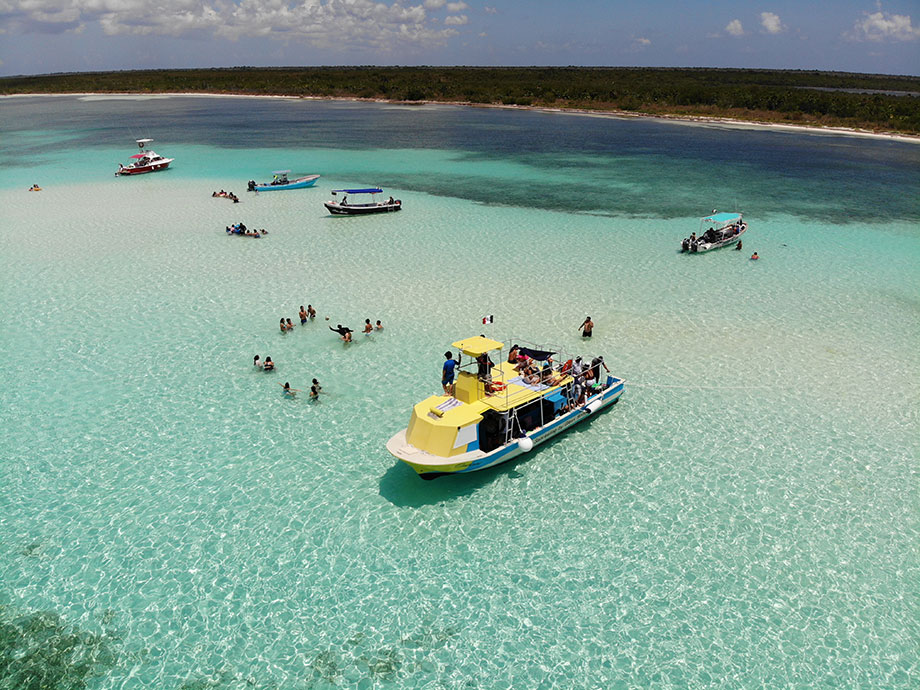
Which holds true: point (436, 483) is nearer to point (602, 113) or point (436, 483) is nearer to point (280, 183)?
point (280, 183)

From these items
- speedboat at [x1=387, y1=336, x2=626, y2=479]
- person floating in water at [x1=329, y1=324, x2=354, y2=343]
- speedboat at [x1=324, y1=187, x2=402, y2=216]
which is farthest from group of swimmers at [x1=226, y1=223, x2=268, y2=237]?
speedboat at [x1=387, y1=336, x2=626, y2=479]

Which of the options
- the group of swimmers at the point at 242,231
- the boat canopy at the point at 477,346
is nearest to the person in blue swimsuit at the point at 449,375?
the boat canopy at the point at 477,346

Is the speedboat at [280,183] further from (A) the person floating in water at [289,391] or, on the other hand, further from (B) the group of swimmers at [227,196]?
(A) the person floating in water at [289,391]

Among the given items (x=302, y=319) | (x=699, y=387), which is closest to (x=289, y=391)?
(x=302, y=319)

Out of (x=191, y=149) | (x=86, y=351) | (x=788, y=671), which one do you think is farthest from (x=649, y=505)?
(x=191, y=149)

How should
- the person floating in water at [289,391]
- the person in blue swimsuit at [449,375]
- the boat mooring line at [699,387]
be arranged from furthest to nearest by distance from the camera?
1. the boat mooring line at [699,387]
2. the person floating in water at [289,391]
3. the person in blue swimsuit at [449,375]
